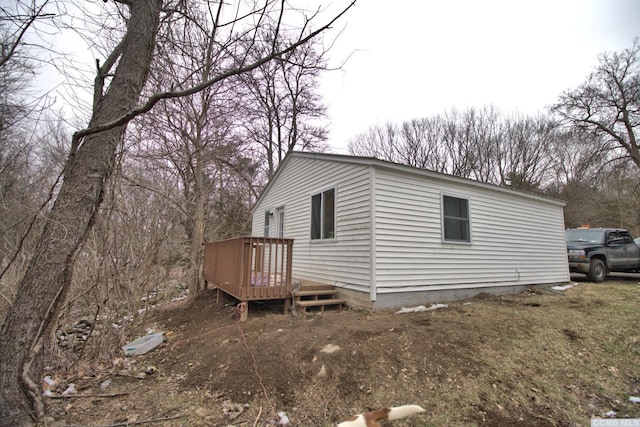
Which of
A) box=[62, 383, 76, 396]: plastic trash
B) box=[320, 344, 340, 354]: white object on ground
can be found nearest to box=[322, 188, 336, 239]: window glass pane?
box=[320, 344, 340, 354]: white object on ground

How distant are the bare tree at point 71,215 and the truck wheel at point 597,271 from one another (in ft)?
38.3

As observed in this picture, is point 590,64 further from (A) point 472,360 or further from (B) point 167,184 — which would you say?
(B) point 167,184

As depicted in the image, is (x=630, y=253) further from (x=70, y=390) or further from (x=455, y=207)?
(x=70, y=390)

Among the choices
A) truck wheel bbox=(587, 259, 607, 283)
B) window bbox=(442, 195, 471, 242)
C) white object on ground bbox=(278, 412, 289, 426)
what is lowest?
white object on ground bbox=(278, 412, 289, 426)

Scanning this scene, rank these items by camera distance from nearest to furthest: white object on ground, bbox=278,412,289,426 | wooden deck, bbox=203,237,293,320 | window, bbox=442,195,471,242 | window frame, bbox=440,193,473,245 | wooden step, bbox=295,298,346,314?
white object on ground, bbox=278,412,289,426, wooden deck, bbox=203,237,293,320, wooden step, bbox=295,298,346,314, window frame, bbox=440,193,473,245, window, bbox=442,195,471,242

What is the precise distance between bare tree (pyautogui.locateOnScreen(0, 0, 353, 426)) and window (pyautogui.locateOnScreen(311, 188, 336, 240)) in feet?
15.2

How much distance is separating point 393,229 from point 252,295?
305 centimetres

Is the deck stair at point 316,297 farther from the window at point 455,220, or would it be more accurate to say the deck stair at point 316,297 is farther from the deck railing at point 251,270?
the window at point 455,220

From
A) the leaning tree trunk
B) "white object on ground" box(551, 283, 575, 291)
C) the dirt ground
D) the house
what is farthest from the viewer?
"white object on ground" box(551, 283, 575, 291)

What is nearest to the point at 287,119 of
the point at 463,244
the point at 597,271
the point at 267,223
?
the point at 267,223

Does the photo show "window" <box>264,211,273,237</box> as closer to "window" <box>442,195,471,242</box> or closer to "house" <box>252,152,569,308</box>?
"house" <box>252,152,569,308</box>

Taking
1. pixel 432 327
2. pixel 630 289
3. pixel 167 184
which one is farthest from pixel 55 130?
pixel 630 289

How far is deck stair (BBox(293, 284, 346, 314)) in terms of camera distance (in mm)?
5698

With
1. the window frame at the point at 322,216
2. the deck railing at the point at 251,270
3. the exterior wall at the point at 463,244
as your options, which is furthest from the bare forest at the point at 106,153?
the exterior wall at the point at 463,244
